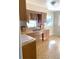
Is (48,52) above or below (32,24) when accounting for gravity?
below

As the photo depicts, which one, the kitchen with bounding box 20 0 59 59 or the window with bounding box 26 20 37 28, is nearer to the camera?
the kitchen with bounding box 20 0 59 59

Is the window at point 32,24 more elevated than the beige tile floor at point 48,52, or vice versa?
the window at point 32,24

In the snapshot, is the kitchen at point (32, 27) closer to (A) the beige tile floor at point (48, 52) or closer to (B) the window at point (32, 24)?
(B) the window at point (32, 24)

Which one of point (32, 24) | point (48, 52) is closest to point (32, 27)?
point (32, 24)

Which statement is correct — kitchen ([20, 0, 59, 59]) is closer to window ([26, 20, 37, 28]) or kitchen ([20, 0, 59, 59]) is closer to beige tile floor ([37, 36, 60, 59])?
window ([26, 20, 37, 28])

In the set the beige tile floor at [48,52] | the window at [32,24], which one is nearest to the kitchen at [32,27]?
the window at [32,24]

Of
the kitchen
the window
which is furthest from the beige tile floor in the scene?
the window

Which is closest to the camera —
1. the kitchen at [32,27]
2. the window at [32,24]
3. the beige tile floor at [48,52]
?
the kitchen at [32,27]

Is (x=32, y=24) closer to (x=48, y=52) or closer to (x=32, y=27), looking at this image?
(x=32, y=27)

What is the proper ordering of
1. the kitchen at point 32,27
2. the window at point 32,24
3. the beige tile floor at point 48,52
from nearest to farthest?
1. the kitchen at point 32,27
2. the beige tile floor at point 48,52
3. the window at point 32,24
